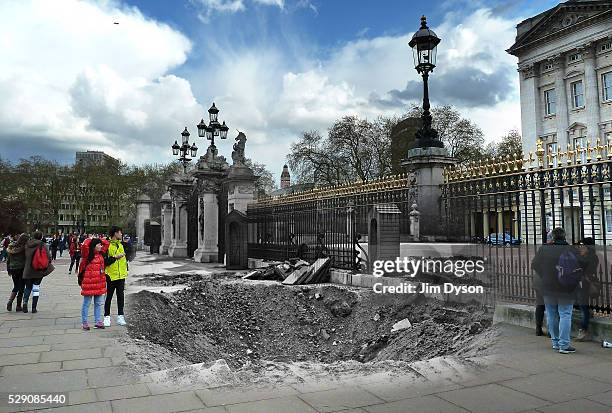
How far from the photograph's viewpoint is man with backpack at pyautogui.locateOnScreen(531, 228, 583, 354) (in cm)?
586

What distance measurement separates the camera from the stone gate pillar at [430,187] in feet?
33.5

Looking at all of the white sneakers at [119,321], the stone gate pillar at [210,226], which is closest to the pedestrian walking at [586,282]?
the white sneakers at [119,321]

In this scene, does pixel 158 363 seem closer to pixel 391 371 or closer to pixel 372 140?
pixel 391 371

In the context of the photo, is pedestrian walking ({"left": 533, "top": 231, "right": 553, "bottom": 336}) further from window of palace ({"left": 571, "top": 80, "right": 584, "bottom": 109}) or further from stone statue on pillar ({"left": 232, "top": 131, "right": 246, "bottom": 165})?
window of palace ({"left": 571, "top": 80, "right": 584, "bottom": 109})

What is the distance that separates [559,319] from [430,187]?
458 centimetres

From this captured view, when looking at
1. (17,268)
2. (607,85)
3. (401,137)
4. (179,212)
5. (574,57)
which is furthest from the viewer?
(401,137)

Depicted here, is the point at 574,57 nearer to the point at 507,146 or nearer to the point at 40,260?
the point at 507,146

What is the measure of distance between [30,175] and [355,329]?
65.2 metres

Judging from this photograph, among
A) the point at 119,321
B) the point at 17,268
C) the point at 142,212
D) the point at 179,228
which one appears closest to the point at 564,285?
the point at 119,321

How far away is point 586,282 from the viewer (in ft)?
20.9

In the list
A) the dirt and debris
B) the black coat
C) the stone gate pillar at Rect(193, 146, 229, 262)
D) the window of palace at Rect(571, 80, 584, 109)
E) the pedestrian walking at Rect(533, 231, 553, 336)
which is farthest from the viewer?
the window of palace at Rect(571, 80, 584, 109)

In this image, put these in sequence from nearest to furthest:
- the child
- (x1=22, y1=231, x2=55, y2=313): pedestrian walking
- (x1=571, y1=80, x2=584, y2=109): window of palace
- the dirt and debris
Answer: the dirt and debris → the child → (x1=22, y1=231, x2=55, y2=313): pedestrian walking → (x1=571, y1=80, x2=584, y2=109): window of palace

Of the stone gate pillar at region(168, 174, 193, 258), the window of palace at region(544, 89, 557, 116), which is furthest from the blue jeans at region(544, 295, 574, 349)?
the window of palace at region(544, 89, 557, 116)

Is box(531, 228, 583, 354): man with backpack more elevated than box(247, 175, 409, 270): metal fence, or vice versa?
box(247, 175, 409, 270): metal fence
